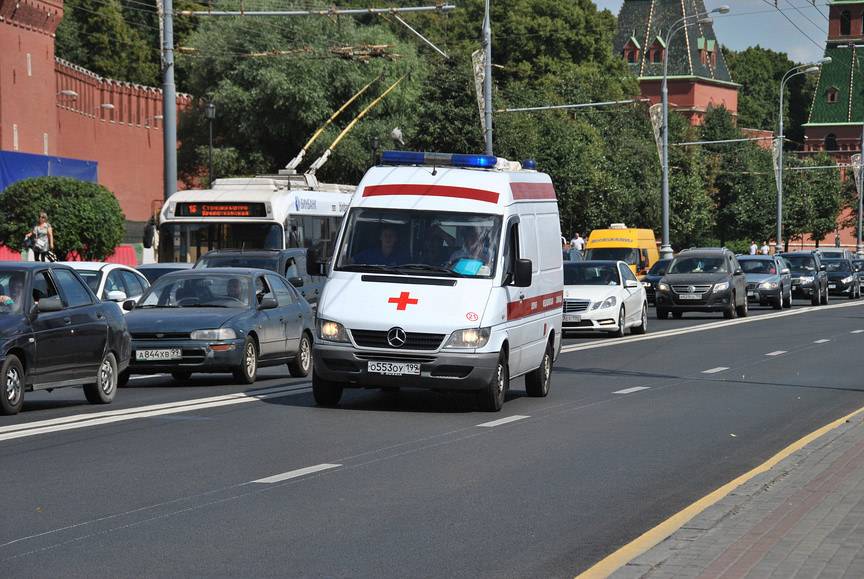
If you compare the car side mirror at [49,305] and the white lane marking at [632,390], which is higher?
the car side mirror at [49,305]

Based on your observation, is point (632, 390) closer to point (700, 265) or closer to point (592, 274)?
point (592, 274)

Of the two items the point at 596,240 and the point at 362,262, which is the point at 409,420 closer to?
the point at 362,262

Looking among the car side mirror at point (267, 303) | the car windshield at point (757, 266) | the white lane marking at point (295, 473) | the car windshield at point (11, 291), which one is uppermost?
the car windshield at point (11, 291)

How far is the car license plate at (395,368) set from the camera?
1570cm

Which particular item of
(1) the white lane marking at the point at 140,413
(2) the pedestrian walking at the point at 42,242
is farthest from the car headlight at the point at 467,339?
(2) the pedestrian walking at the point at 42,242

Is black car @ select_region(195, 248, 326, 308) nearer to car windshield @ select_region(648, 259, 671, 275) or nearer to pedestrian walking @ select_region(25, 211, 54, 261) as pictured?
pedestrian walking @ select_region(25, 211, 54, 261)

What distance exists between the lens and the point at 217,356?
775 inches

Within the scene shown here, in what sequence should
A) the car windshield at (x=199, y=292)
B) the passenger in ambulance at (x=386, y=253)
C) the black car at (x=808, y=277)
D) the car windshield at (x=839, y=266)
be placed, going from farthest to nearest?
the car windshield at (x=839, y=266) < the black car at (x=808, y=277) < the car windshield at (x=199, y=292) < the passenger in ambulance at (x=386, y=253)

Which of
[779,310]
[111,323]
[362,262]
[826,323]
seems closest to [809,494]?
[362,262]

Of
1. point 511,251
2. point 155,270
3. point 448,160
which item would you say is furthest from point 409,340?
point 155,270

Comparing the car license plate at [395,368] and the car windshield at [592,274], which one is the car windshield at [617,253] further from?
the car license plate at [395,368]

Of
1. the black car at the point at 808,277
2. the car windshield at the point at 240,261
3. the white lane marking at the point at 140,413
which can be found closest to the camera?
the white lane marking at the point at 140,413

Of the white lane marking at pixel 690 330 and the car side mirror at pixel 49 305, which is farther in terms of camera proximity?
the white lane marking at pixel 690 330

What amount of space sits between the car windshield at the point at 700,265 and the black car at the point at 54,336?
85.2 feet
